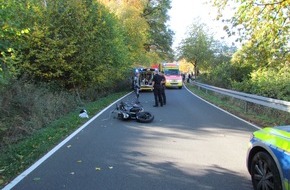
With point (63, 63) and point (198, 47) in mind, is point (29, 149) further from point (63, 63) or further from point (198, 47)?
point (198, 47)

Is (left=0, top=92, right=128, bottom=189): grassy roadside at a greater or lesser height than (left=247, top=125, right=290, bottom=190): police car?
lesser

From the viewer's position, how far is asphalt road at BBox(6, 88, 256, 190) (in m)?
5.45

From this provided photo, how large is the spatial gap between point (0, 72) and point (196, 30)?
198 ft

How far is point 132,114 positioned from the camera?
12.5 meters

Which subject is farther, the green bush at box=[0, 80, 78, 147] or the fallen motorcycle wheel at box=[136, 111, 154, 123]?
the fallen motorcycle wheel at box=[136, 111, 154, 123]

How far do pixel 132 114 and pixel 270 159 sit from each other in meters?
8.35

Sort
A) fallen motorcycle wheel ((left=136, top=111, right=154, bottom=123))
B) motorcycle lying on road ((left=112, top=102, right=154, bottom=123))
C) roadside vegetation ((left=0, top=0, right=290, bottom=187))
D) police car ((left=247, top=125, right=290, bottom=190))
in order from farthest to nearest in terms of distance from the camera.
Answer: motorcycle lying on road ((left=112, top=102, right=154, bottom=123))
fallen motorcycle wheel ((left=136, top=111, right=154, bottom=123))
roadside vegetation ((left=0, top=0, right=290, bottom=187))
police car ((left=247, top=125, right=290, bottom=190))

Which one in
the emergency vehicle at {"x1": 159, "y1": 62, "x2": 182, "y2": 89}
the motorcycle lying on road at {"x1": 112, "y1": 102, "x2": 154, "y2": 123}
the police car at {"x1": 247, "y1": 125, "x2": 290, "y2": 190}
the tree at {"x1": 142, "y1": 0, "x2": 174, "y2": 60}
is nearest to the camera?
the police car at {"x1": 247, "y1": 125, "x2": 290, "y2": 190}

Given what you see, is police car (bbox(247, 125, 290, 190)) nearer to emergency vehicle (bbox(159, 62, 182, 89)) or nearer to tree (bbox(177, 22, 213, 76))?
emergency vehicle (bbox(159, 62, 182, 89))

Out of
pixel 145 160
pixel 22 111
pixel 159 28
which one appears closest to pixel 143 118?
pixel 22 111

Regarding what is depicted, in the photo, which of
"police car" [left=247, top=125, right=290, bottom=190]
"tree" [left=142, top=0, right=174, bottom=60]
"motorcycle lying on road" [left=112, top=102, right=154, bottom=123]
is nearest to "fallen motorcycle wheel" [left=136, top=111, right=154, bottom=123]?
"motorcycle lying on road" [left=112, top=102, right=154, bottom=123]

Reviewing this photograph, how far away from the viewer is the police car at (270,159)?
13.1ft

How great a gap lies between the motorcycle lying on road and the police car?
714 centimetres

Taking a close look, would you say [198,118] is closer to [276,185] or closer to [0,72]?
[0,72]
